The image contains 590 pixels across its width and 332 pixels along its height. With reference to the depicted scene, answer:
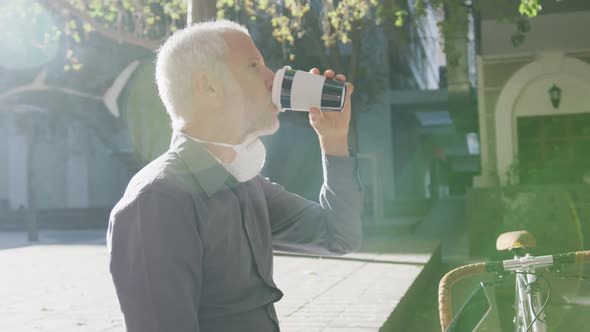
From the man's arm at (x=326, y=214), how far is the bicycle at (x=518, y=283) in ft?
1.39

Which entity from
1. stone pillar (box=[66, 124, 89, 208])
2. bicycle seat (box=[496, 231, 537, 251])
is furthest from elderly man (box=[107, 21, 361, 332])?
stone pillar (box=[66, 124, 89, 208])

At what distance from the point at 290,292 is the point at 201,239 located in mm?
5864

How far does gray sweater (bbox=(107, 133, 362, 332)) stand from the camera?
5.80 feet

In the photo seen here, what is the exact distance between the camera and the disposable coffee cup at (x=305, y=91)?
206cm

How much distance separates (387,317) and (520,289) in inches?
85.9

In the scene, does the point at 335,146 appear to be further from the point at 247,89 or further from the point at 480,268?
the point at 480,268

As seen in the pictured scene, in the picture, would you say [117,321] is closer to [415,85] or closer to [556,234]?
[556,234]

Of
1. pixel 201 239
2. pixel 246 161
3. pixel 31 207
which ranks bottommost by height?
pixel 31 207

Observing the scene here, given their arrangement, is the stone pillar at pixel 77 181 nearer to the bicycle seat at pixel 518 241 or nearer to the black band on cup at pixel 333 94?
the bicycle seat at pixel 518 241

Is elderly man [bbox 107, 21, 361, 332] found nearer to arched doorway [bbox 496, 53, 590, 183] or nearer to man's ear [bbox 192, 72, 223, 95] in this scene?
man's ear [bbox 192, 72, 223, 95]

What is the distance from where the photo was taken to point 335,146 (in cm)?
233

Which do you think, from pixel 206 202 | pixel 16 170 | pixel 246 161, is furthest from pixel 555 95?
pixel 16 170

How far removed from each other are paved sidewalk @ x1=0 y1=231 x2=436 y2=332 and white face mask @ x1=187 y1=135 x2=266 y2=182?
11.0 ft

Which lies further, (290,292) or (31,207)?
(31,207)
